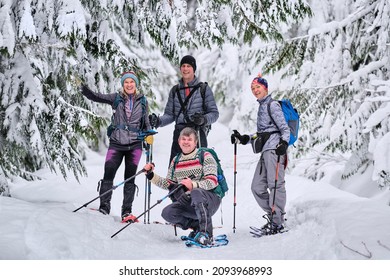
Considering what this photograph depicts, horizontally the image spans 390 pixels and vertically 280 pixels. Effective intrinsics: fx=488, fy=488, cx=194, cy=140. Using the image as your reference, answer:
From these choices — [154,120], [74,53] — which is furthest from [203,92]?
[74,53]

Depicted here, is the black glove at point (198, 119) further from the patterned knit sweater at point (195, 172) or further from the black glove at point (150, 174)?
the black glove at point (150, 174)

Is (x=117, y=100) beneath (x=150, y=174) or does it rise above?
above

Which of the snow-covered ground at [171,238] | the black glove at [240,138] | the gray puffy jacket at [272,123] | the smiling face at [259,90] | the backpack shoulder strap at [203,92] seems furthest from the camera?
the backpack shoulder strap at [203,92]

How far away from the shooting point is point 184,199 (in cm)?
551

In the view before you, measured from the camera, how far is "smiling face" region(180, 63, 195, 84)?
6.26 metres

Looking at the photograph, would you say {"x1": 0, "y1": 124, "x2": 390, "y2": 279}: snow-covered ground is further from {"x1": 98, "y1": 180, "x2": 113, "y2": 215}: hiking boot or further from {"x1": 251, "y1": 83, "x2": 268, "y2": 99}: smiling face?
{"x1": 251, "y1": 83, "x2": 268, "y2": 99}: smiling face

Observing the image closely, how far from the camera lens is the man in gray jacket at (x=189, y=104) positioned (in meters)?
6.25

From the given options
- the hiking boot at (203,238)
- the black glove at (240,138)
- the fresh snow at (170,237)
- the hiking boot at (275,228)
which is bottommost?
the hiking boot at (275,228)

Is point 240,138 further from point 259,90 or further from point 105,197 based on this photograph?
point 105,197

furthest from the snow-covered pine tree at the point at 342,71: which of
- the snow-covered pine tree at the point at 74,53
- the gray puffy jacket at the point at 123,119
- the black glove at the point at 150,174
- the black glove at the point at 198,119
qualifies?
the black glove at the point at 150,174

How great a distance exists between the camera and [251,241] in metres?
5.40

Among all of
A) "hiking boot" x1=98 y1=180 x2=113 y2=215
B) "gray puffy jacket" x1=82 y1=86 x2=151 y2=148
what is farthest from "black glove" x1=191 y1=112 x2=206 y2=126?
"hiking boot" x1=98 y1=180 x2=113 y2=215

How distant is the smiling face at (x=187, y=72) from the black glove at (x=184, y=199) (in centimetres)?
166

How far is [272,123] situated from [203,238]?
1.68 meters
